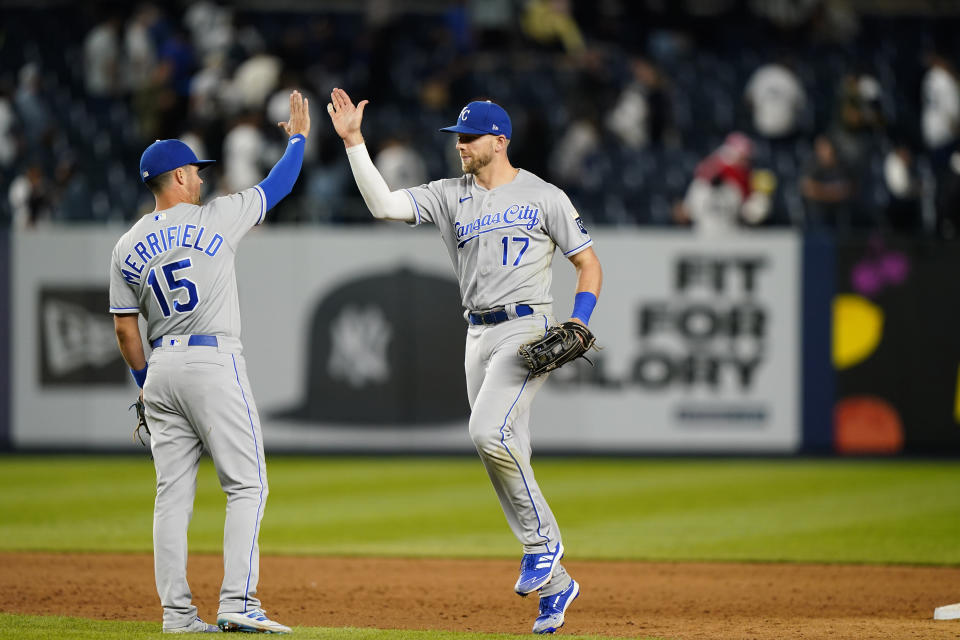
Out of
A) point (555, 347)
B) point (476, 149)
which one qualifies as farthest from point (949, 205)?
point (555, 347)

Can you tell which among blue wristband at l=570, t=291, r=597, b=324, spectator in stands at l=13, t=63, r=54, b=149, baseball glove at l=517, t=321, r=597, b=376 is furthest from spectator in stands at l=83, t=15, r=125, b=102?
baseball glove at l=517, t=321, r=597, b=376

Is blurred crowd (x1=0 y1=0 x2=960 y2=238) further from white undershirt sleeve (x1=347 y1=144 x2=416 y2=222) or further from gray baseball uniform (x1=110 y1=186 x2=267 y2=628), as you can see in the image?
gray baseball uniform (x1=110 y1=186 x2=267 y2=628)

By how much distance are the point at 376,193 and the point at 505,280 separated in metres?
0.67

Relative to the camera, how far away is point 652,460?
13969mm

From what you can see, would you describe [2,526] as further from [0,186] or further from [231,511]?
[0,186]

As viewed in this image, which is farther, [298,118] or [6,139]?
[6,139]

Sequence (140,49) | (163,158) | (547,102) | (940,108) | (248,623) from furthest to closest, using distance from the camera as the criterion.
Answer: (547,102), (140,49), (940,108), (163,158), (248,623)

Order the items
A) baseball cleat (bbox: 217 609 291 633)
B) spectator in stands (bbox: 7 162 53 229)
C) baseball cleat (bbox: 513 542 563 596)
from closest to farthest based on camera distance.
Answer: baseball cleat (bbox: 217 609 291 633) → baseball cleat (bbox: 513 542 563 596) → spectator in stands (bbox: 7 162 53 229)

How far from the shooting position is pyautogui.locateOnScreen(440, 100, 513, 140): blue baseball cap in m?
5.74

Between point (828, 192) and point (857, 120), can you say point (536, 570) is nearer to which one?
point (828, 192)

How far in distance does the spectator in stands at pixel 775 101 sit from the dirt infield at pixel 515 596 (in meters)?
9.42

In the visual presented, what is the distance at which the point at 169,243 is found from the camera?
532cm

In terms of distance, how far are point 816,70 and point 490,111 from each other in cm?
1307

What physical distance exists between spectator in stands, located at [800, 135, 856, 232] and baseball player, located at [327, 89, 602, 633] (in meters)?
9.14
